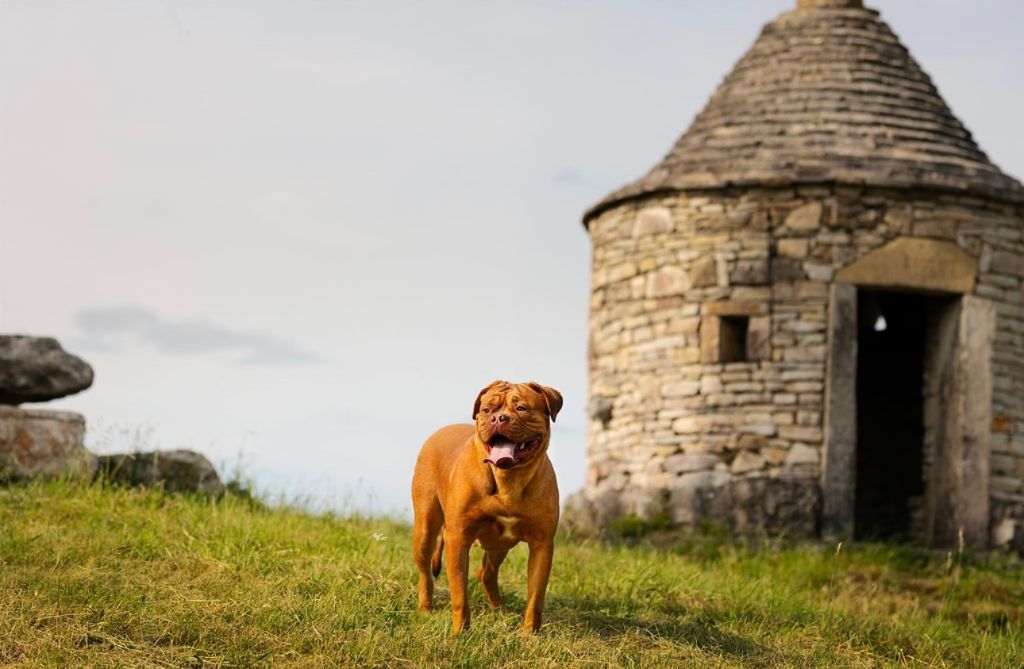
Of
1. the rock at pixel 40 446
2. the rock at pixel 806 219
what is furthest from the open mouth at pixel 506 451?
the rock at pixel 806 219

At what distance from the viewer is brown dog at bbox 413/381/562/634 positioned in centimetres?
545

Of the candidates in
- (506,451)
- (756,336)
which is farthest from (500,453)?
(756,336)

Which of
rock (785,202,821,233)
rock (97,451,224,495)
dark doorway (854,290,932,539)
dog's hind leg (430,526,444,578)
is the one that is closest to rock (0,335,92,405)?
rock (97,451,224,495)

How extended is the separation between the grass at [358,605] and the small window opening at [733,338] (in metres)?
2.16

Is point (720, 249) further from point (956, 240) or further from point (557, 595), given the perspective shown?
point (557, 595)

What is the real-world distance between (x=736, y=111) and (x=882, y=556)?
428 cm

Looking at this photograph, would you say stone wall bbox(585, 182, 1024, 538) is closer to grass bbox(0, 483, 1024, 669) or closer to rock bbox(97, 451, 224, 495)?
grass bbox(0, 483, 1024, 669)

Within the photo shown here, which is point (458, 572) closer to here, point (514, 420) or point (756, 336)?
point (514, 420)

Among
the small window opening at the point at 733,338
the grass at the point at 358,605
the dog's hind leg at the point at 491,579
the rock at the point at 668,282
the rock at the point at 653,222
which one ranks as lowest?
the grass at the point at 358,605

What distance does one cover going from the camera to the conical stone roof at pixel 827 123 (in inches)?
471

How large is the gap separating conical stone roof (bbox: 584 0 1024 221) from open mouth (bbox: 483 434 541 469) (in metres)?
6.92

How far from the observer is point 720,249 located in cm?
1195

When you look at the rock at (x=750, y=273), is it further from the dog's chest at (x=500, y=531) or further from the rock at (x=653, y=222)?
the dog's chest at (x=500, y=531)

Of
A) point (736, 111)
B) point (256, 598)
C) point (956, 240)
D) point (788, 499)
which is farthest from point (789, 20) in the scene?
point (256, 598)
